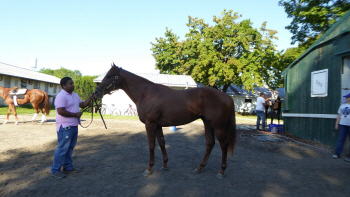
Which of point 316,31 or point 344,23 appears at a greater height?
point 316,31

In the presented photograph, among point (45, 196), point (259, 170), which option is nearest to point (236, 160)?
point (259, 170)

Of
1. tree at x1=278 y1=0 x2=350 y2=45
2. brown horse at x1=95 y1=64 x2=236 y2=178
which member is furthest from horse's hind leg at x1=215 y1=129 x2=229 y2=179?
tree at x1=278 y1=0 x2=350 y2=45

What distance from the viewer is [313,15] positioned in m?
14.8

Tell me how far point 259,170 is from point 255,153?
73.7 inches

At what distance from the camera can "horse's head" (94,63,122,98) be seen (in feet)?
15.3

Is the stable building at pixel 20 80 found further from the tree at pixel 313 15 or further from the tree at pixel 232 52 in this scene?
the tree at pixel 313 15

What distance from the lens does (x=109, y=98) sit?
22016 millimetres

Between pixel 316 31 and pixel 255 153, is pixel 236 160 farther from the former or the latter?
pixel 316 31

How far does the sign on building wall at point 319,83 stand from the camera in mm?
7600

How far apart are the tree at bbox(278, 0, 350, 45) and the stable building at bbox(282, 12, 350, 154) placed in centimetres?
751

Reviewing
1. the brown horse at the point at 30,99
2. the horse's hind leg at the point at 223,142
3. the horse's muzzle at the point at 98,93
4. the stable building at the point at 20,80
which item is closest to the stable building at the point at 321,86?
the horse's hind leg at the point at 223,142

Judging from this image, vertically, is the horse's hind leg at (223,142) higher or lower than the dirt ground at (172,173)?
higher

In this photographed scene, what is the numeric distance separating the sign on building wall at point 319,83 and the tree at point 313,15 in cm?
845

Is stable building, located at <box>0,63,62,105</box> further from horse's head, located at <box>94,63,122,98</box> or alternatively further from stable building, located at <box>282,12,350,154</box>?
stable building, located at <box>282,12,350,154</box>
